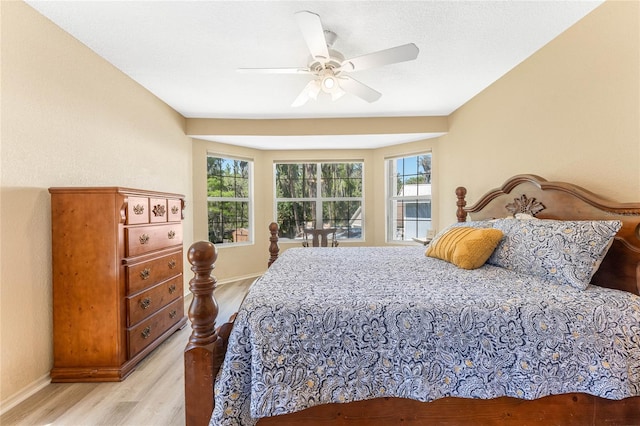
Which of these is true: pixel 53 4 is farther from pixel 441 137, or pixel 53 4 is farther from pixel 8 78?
pixel 441 137

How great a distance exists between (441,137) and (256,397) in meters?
3.84

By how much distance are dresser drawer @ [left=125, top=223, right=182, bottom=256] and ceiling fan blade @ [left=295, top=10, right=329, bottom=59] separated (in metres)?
1.77

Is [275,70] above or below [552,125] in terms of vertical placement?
above

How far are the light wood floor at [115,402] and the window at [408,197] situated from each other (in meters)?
3.49

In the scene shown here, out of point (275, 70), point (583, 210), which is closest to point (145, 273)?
point (275, 70)

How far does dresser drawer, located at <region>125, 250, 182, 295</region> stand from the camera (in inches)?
78.5

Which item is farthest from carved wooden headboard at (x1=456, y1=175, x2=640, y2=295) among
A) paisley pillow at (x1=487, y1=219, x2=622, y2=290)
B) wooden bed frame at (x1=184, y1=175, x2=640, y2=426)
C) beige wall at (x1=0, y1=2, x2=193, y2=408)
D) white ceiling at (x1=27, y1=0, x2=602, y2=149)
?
beige wall at (x1=0, y1=2, x2=193, y2=408)

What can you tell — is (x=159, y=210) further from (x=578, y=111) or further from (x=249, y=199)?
(x=578, y=111)

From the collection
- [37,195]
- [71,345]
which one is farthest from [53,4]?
[71,345]

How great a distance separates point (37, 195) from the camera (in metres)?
1.81

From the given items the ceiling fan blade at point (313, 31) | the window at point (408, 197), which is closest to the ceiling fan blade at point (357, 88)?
the ceiling fan blade at point (313, 31)

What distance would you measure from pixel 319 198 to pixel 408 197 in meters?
1.49

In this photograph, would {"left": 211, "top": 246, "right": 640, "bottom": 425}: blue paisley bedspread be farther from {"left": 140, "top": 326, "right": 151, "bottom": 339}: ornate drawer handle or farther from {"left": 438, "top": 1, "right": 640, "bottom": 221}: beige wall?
{"left": 140, "top": 326, "right": 151, "bottom": 339}: ornate drawer handle

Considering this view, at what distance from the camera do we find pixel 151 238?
226 cm
